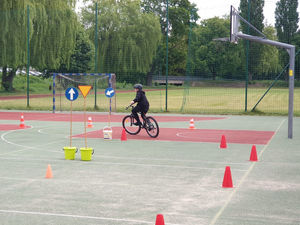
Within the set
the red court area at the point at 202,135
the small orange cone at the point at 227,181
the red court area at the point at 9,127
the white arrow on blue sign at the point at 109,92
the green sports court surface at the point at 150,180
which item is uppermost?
the white arrow on blue sign at the point at 109,92

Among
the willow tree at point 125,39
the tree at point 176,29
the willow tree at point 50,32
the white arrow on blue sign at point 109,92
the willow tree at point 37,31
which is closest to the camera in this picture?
the white arrow on blue sign at point 109,92

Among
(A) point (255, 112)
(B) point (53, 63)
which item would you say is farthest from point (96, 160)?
(B) point (53, 63)

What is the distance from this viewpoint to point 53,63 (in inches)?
1425

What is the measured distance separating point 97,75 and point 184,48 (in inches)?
1655

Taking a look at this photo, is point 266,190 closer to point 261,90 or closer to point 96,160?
point 96,160

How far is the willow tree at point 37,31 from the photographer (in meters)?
30.8

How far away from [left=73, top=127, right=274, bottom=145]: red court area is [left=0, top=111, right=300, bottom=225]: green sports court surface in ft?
0.10

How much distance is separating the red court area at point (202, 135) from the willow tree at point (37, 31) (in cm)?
1663

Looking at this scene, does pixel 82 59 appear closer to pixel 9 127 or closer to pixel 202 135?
pixel 9 127

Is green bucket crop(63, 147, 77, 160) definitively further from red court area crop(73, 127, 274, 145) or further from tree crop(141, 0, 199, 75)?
tree crop(141, 0, 199, 75)

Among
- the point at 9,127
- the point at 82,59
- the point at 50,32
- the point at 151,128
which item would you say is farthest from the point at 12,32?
the point at 82,59

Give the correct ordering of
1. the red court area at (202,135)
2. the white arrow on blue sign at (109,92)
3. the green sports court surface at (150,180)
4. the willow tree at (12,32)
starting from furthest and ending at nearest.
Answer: the willow tree at (12,32) < the white arrow on blue sign at (109,92) < the red court area at (202,135) < the green sports court surface at (150,180)

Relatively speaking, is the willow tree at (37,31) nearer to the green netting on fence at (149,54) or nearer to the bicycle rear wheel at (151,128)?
the green netting on fence at (149,54)

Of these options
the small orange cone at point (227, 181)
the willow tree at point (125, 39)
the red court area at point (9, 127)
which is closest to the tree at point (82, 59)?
the willow tree at point (125, 39)
